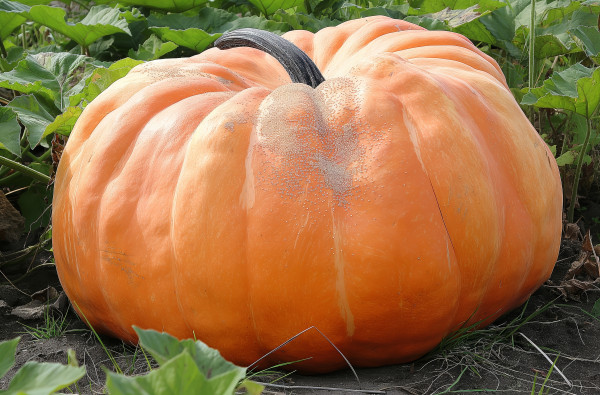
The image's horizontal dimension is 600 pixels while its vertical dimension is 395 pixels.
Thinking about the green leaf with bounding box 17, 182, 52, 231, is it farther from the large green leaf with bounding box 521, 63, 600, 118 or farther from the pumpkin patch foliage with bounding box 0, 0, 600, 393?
the large green leaf with bounding box 521, 63, 600, 118

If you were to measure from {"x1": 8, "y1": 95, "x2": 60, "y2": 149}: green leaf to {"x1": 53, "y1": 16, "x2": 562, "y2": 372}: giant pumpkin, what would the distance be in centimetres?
32

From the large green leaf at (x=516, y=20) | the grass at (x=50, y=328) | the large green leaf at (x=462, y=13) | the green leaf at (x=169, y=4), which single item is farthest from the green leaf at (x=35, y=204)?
the large green leaf at (x=516, y=20)

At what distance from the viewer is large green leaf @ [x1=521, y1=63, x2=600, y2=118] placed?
7.50 ft

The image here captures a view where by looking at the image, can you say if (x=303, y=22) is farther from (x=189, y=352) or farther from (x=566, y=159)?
(x=189, y=352)

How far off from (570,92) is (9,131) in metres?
1.72

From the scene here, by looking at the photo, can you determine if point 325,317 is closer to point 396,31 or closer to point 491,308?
point 491,308

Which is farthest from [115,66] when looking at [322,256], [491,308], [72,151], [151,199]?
[491,308]

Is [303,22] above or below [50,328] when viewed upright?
above

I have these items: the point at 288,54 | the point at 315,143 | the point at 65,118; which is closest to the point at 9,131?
the point at 65,118

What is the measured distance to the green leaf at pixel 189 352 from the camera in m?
1.26

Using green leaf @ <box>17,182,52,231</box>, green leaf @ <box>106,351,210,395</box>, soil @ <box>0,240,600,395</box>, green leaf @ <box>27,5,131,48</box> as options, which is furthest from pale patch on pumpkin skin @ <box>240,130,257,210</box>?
green leaf @ <box>27,5,131,48</box>

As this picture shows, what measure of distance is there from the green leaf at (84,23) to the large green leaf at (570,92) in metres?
1.67

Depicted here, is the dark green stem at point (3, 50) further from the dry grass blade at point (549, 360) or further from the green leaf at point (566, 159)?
the dry grass blade at point (549, 360)

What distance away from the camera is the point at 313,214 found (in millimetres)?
1756
